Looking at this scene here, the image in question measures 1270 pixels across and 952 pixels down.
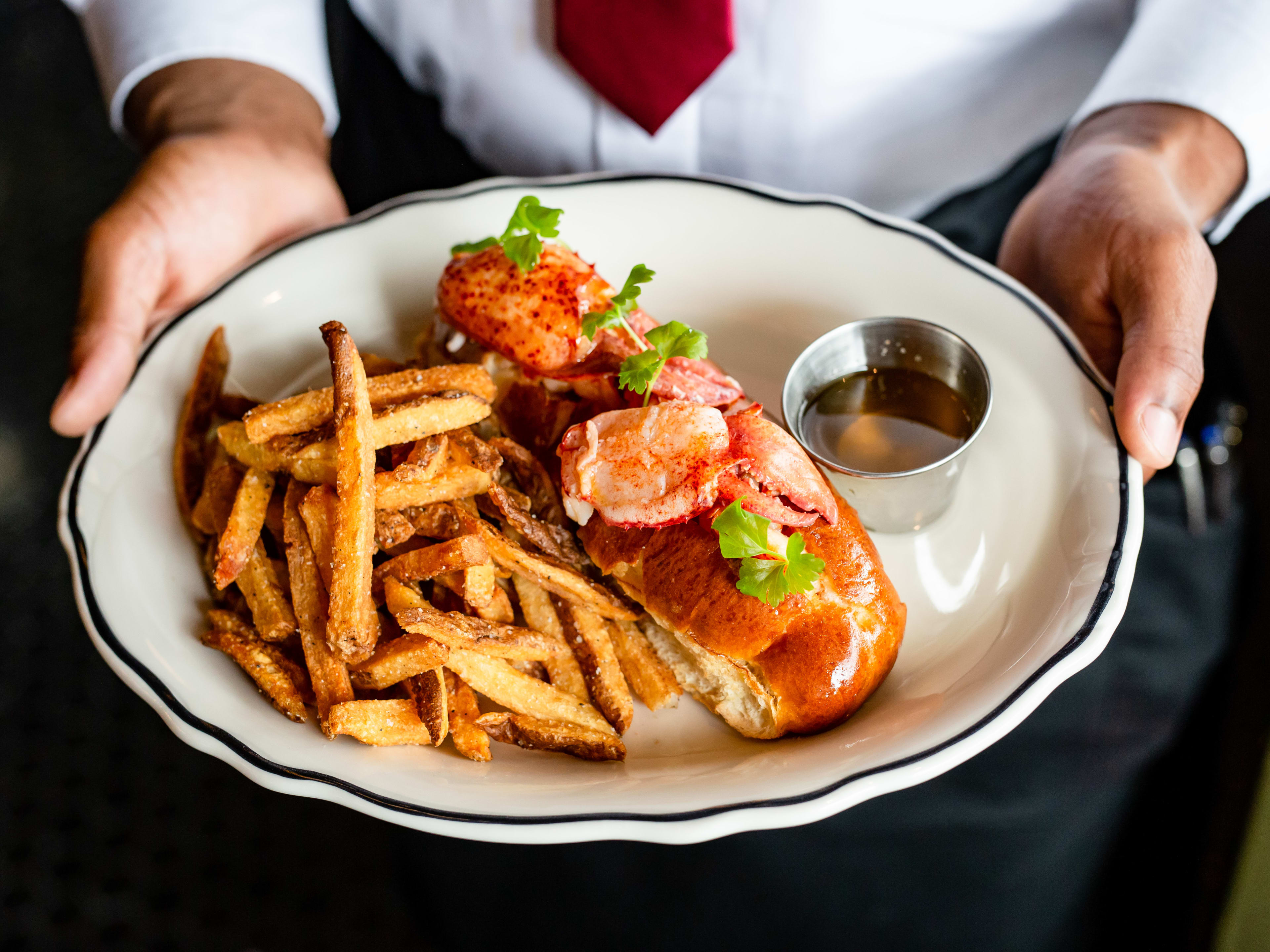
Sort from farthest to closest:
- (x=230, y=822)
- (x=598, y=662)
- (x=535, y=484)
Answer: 1. (x=230, y=822)
2. (x=535, y=484)
3. (x=598, y=662)

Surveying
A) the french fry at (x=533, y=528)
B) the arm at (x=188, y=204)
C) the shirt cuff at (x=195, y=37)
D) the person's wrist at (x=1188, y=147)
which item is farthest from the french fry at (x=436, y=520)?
the person's wrist at (x=1188, y=147)

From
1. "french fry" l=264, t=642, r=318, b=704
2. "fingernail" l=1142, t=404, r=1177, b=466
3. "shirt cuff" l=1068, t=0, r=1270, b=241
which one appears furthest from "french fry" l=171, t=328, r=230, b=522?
"shirt cuff" l=1068, t=0, r=1270, b=241

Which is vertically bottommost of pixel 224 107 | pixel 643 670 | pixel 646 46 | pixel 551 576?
pixel 643 670

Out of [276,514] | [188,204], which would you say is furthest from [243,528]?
[188,204]

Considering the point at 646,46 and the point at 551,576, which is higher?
the point at 646,46

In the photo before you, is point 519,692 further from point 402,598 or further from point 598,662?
point 402,598
